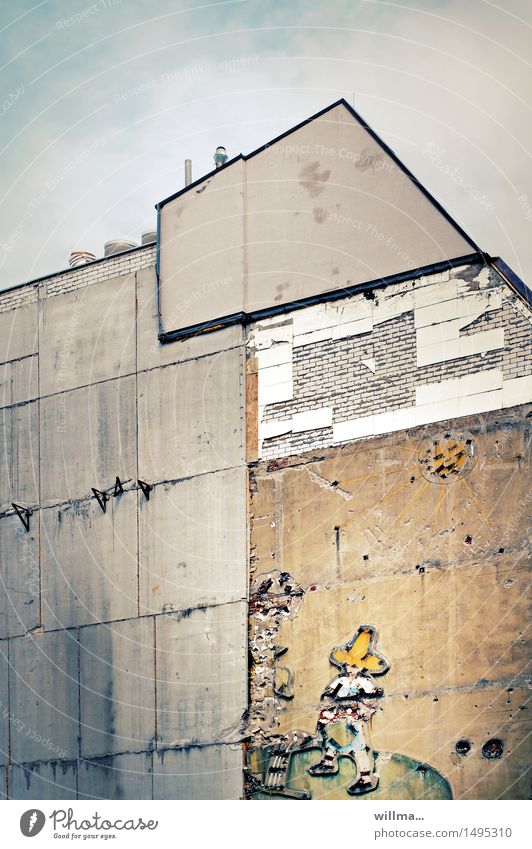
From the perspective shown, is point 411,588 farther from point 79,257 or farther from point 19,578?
point 79,257

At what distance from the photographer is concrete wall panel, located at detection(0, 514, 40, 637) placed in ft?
65.2

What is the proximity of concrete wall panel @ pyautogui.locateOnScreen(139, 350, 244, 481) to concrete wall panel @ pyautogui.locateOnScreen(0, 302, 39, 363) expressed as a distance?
7.88 ft

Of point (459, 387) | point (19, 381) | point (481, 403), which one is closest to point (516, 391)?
point (481, 403)

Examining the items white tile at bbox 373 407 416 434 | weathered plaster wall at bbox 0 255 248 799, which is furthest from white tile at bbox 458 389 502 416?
weathered plaster wall at bbox 0 255 248 799

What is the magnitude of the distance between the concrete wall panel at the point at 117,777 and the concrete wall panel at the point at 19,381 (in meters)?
5.47

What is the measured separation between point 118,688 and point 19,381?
506 centimetres

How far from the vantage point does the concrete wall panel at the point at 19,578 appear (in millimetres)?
19875

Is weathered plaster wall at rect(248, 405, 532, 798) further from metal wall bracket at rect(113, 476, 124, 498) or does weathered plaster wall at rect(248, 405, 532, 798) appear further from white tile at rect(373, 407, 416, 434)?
metal wall bracket at rect(113, 476, 124, 498)

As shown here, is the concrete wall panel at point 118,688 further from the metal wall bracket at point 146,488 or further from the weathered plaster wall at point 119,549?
the metal wall bracket at point 146,488

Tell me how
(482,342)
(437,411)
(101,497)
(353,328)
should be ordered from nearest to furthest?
1. (482,342)
2. (437,411)
3. (353,328)
4. (101,497)

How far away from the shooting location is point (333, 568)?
17.3m

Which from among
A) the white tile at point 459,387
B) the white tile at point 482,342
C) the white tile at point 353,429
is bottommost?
the white tile at point 353,429

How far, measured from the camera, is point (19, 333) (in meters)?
21.2

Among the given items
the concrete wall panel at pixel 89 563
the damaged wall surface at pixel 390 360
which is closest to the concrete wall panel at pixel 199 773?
the concrete wall panel at pixel 89 563
